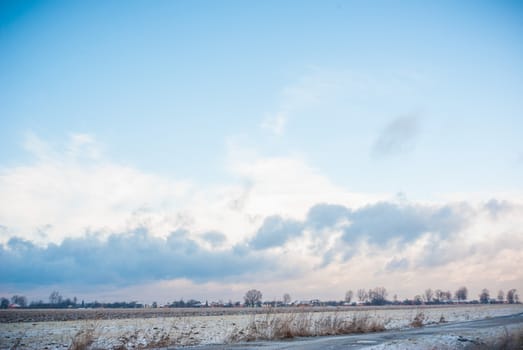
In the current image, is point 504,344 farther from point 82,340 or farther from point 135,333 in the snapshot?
point 135,333

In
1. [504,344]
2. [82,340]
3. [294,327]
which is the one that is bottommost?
[294,327]

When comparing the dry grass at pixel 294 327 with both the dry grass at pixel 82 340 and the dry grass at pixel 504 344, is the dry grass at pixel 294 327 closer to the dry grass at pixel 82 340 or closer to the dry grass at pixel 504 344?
the dry grass at pixel 82 340

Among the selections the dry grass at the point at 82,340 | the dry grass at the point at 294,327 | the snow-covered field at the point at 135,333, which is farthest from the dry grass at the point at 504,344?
the dry grass at the point at 82,340

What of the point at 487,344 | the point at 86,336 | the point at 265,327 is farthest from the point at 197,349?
the point at 487,344

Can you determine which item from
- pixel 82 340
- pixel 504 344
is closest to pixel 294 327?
pixel 504 344

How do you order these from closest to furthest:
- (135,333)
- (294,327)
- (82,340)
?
1. (82,340)
2. (135,333)
3. (294,327)

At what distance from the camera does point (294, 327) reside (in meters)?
22.7

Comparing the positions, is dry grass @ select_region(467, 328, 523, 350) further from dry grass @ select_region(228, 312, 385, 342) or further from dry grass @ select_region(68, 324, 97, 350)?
dry grass @ select_region(68, 324, 97, 350)

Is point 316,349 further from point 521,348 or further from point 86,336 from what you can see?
point 86,336

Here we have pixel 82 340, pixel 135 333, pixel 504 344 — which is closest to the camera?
pixel 504 344

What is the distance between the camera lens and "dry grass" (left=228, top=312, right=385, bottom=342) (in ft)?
70.8

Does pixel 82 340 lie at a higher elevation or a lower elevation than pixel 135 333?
higher

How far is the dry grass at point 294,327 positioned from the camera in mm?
21584

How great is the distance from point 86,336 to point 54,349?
281 inches
